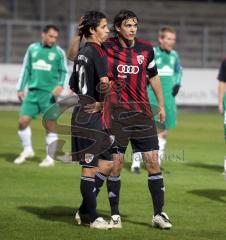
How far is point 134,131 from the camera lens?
29.9 ft

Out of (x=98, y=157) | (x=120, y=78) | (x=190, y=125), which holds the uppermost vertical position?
(x=120, y=78)

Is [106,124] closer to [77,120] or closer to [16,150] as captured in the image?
[77,120]

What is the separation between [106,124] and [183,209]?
6.02ft

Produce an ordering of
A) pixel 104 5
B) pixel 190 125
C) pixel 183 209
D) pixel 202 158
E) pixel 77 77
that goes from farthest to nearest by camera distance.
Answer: pixel 104 5 → pixel 190 125 → pixel 202 158 → pixel 183 209 → pixel 77 77

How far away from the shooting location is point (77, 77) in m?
8.71

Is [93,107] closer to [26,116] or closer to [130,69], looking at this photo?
[130,69]

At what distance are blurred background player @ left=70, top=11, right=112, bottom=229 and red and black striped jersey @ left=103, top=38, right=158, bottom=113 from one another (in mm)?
372

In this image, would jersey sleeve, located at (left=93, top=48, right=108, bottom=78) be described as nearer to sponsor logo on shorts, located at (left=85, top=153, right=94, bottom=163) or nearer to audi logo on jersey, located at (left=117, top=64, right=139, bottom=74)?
audi logo on jersey, located at (left=117, top=64, right=139, bottom=74)

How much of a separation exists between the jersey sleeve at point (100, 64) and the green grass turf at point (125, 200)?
5.32ft

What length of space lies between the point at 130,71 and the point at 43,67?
637 cm

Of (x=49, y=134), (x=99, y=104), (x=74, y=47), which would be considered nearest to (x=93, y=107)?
(x=99, y=104)

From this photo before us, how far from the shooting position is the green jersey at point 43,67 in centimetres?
1520

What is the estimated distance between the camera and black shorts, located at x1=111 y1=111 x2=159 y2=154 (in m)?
8.99

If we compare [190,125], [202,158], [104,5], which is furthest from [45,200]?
[104,5]
